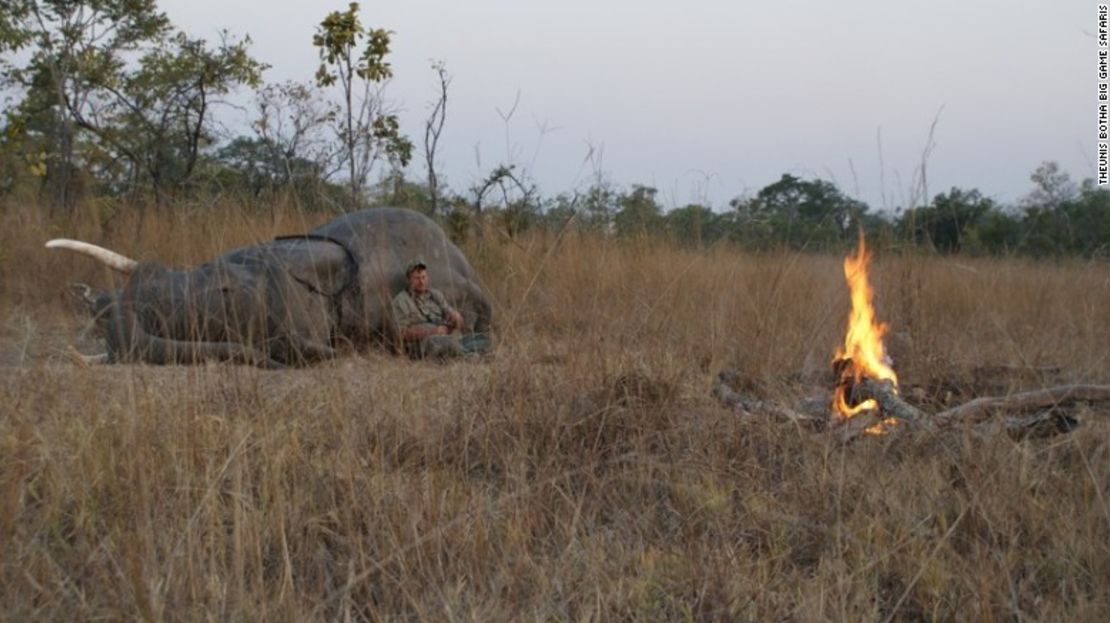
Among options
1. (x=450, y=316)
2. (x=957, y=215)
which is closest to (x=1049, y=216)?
(x=957, y=215)

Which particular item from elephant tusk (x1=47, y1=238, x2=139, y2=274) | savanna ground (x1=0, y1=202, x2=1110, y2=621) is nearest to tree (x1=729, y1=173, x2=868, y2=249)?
savanna ground (x1=0, y1=202, x2=1110, y2=621)

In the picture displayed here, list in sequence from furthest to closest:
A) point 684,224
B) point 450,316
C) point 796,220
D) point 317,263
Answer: point 796,220 → point 684,224 → point 450,316 → point 317,263

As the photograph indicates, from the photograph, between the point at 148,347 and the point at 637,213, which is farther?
the point at 637,213

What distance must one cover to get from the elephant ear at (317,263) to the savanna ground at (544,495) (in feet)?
5.17

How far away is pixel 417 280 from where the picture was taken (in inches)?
275

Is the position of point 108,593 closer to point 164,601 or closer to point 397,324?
point 164,601

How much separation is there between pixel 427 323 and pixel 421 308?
0.10m

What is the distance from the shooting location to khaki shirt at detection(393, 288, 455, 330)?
273 inches

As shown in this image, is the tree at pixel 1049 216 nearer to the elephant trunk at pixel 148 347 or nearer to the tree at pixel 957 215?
the tree at pixel 957 215

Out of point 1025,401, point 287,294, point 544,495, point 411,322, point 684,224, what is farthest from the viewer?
point 684,224

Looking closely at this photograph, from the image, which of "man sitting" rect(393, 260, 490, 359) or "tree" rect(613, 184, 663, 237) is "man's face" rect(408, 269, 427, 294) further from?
"tree" rect(613, 184, 663, 237)

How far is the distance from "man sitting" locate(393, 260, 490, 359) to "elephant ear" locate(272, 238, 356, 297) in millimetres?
350

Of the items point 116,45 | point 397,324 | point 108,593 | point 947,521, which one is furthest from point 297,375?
point 116,45

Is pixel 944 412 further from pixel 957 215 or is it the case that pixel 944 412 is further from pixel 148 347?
pixel 957 215
